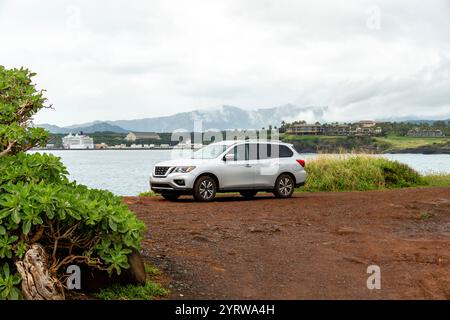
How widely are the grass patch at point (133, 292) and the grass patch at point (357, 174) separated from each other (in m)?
17.9

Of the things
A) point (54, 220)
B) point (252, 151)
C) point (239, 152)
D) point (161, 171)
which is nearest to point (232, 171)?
point (239, 152)

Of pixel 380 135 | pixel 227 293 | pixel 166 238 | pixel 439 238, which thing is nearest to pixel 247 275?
pixel 227 293

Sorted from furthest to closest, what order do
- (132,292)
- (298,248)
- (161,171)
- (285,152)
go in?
(285,152)
(161,171)
(298,248)
(132,292)

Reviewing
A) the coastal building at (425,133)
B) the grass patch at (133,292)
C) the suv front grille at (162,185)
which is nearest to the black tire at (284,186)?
the suv front grille at (162,185)

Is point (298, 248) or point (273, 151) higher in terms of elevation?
point (273, 151)

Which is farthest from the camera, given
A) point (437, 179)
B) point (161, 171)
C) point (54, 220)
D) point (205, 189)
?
point (437, 179)

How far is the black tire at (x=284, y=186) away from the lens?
66.1 feet

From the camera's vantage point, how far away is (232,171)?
62.3 ft

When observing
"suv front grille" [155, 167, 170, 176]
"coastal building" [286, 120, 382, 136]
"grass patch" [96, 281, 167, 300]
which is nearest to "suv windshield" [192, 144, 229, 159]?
"suv front grille" [155, 167, 170, 176]

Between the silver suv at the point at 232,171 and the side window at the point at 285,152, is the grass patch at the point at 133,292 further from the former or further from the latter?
the side window at the point at 285,152

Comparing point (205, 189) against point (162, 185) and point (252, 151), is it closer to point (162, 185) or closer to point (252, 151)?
point (162, 185)

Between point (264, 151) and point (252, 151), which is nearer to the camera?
point (252, 151)

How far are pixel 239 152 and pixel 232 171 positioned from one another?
76 cm

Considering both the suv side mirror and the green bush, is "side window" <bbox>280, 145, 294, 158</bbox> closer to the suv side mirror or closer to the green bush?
the suv side mirror
